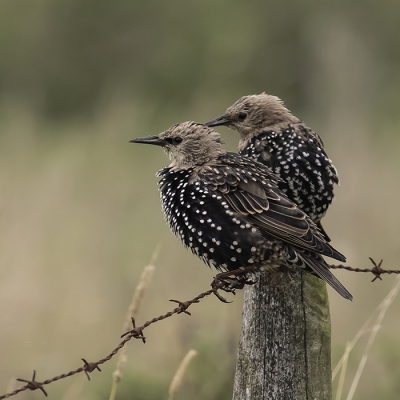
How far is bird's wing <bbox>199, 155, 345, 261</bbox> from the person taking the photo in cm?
439

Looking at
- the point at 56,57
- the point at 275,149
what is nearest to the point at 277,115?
the point at 275,149

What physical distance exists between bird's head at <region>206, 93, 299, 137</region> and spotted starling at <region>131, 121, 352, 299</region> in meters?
0.94

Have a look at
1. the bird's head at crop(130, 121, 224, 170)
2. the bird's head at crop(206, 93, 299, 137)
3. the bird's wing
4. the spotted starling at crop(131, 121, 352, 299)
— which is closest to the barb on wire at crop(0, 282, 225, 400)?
the spotted starling at crop(131, 121, 352, 299)

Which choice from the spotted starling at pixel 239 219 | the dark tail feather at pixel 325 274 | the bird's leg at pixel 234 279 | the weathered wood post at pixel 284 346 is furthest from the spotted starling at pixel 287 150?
the weathered wood post at pixel 284 346

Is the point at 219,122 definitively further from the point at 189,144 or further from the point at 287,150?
the point at 189,144

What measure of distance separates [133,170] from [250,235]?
520 cm

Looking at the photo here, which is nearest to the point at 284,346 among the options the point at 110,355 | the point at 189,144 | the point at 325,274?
the point at 325,274

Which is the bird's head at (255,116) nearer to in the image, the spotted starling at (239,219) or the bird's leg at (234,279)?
the spotted starling at (239,219)

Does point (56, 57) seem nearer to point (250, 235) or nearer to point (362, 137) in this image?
point (362, 137)

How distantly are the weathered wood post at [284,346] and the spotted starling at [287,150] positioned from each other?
4.31 ft

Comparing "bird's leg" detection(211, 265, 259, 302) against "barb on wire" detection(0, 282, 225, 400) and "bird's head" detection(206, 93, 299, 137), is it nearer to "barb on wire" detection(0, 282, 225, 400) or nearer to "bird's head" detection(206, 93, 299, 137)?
"barb on wire" detection(0, 282, 225, 400)

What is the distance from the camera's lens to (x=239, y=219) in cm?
452

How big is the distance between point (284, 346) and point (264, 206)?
921mm

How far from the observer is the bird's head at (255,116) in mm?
5812
